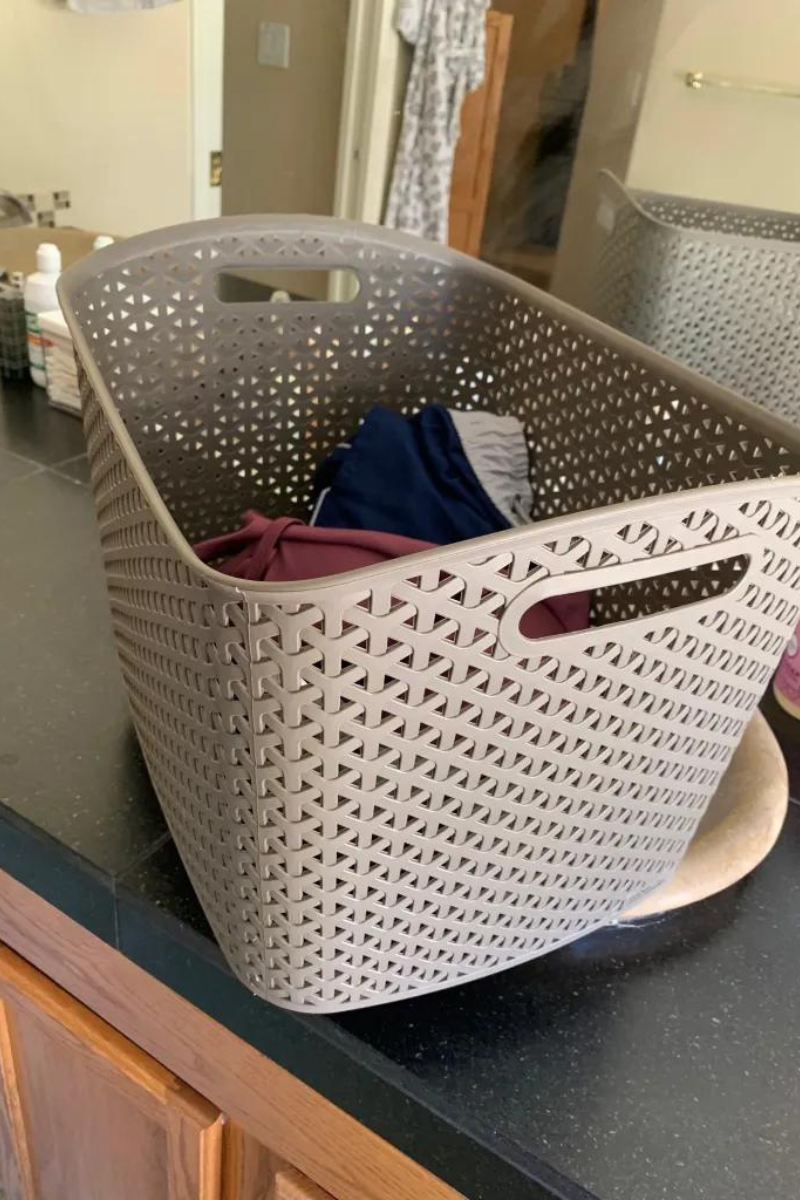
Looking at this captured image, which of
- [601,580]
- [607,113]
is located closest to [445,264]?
[601,580]

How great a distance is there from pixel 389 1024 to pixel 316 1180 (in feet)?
0.46

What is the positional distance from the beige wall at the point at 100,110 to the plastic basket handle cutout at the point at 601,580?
1.55 meters

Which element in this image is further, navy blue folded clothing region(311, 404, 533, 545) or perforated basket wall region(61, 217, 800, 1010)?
navy blue folded clothing region(311, 404, 533, 545)

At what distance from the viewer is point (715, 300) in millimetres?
729

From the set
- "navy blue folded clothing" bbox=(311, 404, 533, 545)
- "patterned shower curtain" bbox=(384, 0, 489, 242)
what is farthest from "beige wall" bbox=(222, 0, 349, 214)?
"navy blue folded clothing" bbox=(311, 404, 533, 545)

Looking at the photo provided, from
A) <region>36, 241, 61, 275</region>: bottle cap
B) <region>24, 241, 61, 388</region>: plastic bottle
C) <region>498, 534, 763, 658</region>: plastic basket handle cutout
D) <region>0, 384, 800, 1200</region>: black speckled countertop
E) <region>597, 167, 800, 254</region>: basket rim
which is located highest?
<region>597, 167, 800, 254</region>: basket rim

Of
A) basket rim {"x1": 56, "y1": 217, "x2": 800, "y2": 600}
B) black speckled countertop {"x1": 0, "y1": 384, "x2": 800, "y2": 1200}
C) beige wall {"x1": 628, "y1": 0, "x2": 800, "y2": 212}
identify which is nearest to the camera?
basket rim {"x1": 56, "y1": 217, "x2": 800, "y2": 600}

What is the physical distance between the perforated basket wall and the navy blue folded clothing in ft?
0.17

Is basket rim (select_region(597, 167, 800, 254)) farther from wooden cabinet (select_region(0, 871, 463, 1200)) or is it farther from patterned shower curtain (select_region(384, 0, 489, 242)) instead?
patterned shower curtain (select_region(384, 0, 489, 242))

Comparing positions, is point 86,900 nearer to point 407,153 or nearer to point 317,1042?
point 317,1042

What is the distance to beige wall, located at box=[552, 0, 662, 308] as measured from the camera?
4.29 ft

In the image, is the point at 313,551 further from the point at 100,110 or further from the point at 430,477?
the point at 100,110

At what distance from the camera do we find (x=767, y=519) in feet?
1.22

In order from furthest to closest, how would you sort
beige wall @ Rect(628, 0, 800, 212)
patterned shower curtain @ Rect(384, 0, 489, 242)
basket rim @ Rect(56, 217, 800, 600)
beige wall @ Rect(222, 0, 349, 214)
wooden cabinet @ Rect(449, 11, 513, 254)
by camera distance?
beige wall @ Rect(222, 0, 349, 214) < wooden cabinet @ Rect(449, 11, 513, 254) < patterned shower curtain @ Rect(384, 0, 489, 242) < beige wall @ Rect(628, 0, 800, 212) < basket rim @ Rect(56, 217, 800, 600)
